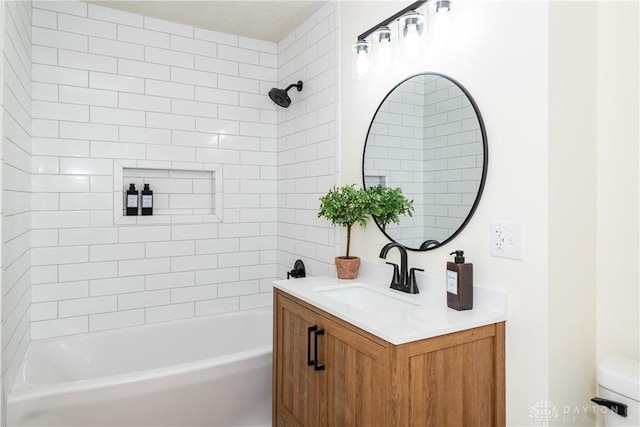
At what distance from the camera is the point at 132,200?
2631 mm

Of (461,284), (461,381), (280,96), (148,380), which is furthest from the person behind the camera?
(280,96)

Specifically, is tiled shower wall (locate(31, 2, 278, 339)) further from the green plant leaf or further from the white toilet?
the white toilet

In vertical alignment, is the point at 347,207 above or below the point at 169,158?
below

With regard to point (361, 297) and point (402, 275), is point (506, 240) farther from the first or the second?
point (361, 297)

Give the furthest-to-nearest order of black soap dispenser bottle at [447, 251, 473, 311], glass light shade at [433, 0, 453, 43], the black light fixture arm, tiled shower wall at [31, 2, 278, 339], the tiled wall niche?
the tiled wall niche → tiled shower wall at [31, 2, 278, 339] → the black light fixture arm → glass light shade at [433, 0, 453, 43] → black soap dispenser bottle at [447, 251, 473, 311]

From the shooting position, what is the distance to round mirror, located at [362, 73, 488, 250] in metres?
1.58

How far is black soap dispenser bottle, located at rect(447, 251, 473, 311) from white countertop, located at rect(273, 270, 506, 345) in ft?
0.10

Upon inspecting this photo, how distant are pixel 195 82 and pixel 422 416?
2494 millimetres

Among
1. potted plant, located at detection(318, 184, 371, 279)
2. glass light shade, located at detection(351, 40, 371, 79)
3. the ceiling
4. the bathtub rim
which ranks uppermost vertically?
the ceiling

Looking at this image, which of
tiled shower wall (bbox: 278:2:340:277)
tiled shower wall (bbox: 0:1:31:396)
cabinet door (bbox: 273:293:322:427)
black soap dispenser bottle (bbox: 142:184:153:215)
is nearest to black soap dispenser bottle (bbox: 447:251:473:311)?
cabinet door (bbox: 273:293:322:427)

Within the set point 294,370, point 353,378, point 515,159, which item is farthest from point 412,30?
point 294,370

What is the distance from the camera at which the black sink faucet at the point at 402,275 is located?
5.73ft

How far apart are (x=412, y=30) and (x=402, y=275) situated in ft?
3.46

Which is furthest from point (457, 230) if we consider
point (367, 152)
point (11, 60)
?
point (11, 60)
